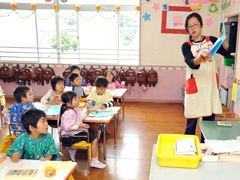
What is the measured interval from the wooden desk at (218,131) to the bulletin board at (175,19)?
12.3 feet

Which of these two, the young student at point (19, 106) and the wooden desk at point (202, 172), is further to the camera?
the young student at point (19, 106)

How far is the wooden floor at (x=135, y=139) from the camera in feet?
9.94

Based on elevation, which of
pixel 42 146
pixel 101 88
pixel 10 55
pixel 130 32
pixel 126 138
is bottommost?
pixel 126 138

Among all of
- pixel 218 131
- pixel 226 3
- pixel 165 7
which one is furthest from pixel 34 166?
pixel 165 7

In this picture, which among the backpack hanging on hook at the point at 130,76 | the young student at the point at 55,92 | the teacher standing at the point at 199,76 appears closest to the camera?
the teacher standing at the point at 199,76

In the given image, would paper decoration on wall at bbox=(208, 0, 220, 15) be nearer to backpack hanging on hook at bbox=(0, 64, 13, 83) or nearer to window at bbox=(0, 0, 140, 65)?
window at bbox=(0, 0, 140, 65)

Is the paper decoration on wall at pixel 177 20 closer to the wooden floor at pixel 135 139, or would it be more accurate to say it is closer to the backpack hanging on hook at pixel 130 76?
the backpack hanging on hook at pixel 130 76

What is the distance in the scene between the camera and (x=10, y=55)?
21.6ft

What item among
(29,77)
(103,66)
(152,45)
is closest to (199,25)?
(152,45)

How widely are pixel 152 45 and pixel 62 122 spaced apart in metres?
3.73

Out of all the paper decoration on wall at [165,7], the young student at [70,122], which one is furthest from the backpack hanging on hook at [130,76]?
the young student at [70,122]

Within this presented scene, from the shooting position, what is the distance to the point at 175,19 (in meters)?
5.77

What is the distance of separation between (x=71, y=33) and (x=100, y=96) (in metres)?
3.09

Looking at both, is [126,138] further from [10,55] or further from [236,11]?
[10,55]
